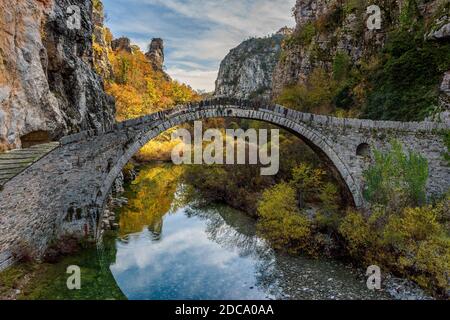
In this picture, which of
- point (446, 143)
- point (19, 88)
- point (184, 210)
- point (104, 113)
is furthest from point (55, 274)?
point (446, 143)

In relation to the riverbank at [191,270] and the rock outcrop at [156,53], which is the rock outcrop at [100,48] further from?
the riverbank at [191,270]

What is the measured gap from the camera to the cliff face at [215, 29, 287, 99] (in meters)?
83.7

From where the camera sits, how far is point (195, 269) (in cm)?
1089

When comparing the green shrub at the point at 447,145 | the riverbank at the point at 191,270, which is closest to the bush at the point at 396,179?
the green shrub at the point at 447,145

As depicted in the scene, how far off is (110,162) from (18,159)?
10.1ft

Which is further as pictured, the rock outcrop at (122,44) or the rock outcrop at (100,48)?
the rock outcrop at (122,44)

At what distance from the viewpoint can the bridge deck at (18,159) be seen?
7.74 metres

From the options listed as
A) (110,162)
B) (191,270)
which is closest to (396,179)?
(191,270)

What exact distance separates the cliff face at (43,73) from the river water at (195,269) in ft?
13.9

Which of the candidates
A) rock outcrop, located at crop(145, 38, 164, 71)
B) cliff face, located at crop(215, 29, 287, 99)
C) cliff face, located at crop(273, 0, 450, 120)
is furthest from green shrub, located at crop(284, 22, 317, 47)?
cliff face, located at crop(215, 29, 287, 99)

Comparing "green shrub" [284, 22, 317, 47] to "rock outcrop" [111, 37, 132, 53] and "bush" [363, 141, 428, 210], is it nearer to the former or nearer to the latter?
"bush" [363, 141, 428, 210]

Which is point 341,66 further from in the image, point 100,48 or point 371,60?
point 100,48

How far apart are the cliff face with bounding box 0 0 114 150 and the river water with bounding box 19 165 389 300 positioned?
4243 millimetres

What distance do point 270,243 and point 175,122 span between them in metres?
5.66
